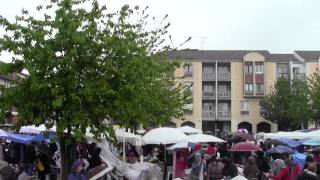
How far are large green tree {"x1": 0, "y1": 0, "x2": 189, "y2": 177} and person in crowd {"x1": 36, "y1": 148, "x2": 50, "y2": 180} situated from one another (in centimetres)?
662

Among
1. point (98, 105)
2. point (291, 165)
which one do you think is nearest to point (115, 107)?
point (98, 105)

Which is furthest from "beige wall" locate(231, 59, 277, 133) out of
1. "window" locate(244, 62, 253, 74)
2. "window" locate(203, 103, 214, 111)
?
"window" locate(203, 103, 214, 111)

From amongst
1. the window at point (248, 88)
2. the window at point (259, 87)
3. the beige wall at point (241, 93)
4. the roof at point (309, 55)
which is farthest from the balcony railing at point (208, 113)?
the roof at point (309, 55)

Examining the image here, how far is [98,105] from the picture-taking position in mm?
15172

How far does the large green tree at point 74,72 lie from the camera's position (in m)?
14.8

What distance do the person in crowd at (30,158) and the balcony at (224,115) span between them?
5753cm

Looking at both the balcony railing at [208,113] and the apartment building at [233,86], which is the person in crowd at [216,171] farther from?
the balcony railing at [208,113]

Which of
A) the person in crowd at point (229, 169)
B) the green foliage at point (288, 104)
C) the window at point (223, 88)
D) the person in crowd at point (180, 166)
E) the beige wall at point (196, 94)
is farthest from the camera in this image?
the window at point (223, 88)

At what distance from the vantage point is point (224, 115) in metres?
80.8

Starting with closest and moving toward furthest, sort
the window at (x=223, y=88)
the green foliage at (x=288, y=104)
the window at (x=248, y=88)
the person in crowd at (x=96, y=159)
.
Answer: the person in crowd at (x=96, y=159) → the green foliage at (x=288, y=104) → the window at (x=248, y=88) → the window at (x=223, y=88)

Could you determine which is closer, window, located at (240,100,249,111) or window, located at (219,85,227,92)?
window, located at (240,100,249,111)

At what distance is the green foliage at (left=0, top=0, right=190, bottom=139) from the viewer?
14828mm

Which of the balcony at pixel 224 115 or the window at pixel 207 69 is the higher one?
the window at pixel 207 69

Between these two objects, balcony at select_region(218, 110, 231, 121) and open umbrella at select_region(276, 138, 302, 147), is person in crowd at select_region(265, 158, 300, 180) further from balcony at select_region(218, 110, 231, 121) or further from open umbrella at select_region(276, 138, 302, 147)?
balcony at select_region(218, 110, 231, 121)
